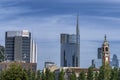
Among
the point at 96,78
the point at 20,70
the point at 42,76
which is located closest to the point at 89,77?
the point at 96,78

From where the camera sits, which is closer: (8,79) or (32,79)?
(8,79)

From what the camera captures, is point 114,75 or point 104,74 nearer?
point 114,75

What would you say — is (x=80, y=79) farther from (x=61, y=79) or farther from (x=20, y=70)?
(x=20, y=70)

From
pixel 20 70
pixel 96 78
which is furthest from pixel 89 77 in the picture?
pixel 20 70

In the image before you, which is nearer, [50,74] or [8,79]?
[8,79]

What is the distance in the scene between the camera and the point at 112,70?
643ft

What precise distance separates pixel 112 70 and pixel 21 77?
5423cm

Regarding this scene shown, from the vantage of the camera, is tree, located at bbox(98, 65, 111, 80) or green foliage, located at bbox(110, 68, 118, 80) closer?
green foliage, located at bbox(110, 68, 118, 80)

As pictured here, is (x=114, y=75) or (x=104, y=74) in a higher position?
(x=104, y=74)

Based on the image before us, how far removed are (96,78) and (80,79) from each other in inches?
217

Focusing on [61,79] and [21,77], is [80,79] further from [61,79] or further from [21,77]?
[21,77]

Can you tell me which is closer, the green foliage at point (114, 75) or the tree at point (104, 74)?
the green foliage at point (114, 75)

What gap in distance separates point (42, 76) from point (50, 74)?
520cm

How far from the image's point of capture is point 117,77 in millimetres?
193375
